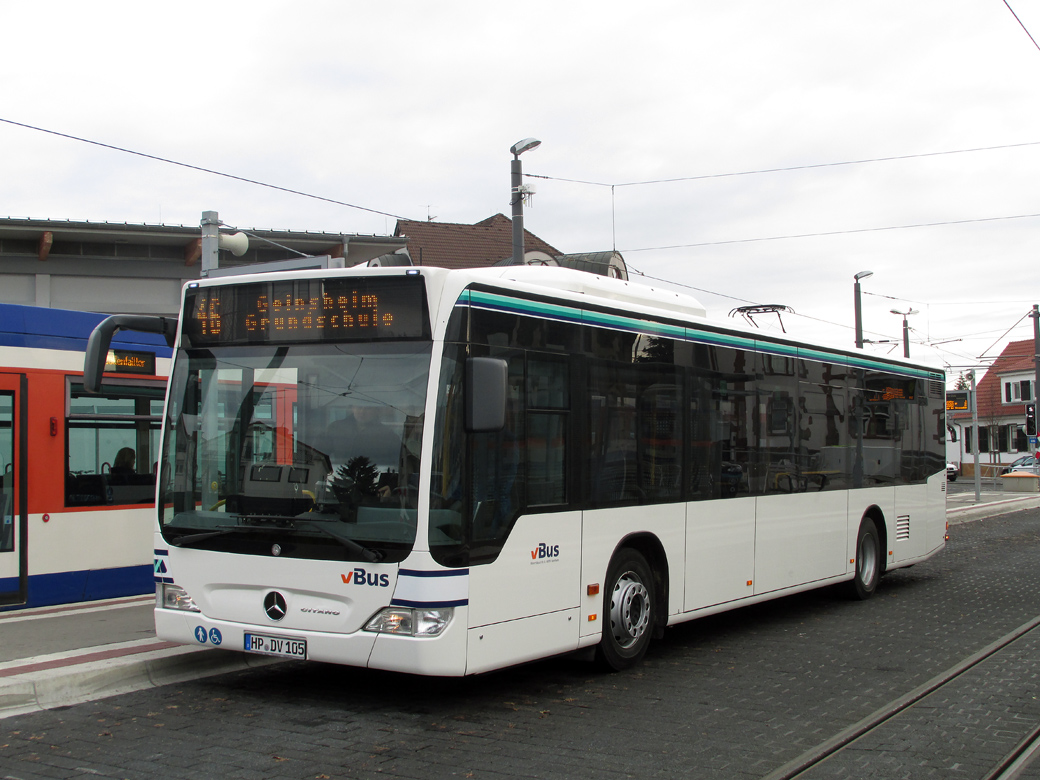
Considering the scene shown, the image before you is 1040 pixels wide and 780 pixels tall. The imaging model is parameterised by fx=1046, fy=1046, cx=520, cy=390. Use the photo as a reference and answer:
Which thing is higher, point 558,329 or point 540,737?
point 558,329

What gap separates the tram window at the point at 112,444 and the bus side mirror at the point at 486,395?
17.5 feet

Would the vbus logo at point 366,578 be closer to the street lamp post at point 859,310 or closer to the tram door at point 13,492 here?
the tram door at point 13,492

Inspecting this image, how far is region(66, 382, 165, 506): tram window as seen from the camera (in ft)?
32.5

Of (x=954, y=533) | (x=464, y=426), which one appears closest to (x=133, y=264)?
(x=954, y=533)

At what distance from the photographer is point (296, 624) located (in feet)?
21.3

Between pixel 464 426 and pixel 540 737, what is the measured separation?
6.10 ft

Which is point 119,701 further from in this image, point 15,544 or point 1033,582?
point 1033,582

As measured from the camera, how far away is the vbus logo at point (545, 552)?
6825mm

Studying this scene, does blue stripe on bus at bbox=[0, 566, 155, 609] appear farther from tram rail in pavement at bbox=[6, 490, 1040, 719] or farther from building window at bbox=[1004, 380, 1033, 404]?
building window at bbox=[1004, 380, 1033, 404]

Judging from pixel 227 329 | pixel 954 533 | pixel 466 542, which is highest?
pixel 227 329

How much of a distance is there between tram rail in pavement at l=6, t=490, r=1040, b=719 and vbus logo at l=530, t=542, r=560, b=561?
8.52ft

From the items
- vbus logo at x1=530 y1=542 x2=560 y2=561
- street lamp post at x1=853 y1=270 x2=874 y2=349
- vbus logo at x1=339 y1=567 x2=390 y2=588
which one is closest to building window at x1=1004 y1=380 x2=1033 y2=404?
street lamp post at x1=853 y1=270 x2=874 y2=349

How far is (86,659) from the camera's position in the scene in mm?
7246

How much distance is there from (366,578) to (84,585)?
194 inches
